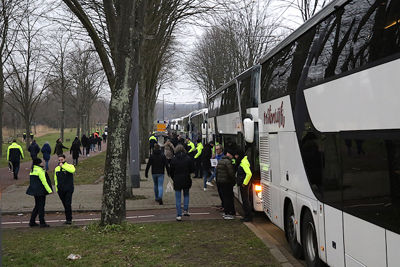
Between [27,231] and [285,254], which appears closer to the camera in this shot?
[285,254]

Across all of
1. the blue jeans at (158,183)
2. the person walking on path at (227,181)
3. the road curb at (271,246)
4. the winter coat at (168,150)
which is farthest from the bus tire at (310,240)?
the winter coat at (168,150)

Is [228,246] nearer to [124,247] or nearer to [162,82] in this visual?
[124,247]

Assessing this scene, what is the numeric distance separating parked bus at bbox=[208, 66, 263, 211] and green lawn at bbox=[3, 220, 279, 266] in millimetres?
1477

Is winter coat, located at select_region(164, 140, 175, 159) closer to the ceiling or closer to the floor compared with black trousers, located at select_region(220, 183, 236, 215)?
closer to the ceiling

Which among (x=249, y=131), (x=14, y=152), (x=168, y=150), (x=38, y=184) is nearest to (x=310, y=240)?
(x=249, y=131)

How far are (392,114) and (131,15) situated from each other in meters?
7.10

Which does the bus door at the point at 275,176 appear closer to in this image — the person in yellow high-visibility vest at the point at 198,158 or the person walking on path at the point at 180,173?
the person walking on path at the point at 180,173

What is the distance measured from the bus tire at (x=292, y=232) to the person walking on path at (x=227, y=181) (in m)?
3.29

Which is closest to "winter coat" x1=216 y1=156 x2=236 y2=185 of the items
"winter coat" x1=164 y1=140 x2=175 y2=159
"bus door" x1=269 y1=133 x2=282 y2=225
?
"bus door" x1=269 y1=133 x2=282 y2=225

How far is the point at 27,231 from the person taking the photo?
35.2 ft

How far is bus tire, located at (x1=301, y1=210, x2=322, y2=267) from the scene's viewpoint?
6.86 m

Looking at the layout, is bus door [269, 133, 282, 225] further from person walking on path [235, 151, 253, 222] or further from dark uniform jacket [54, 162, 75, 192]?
dark uniform jacket [54, 162, 75, 192]

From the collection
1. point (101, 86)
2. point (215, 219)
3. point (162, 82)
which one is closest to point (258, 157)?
point (215, 219)

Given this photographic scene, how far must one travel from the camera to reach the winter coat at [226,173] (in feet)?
38.9
